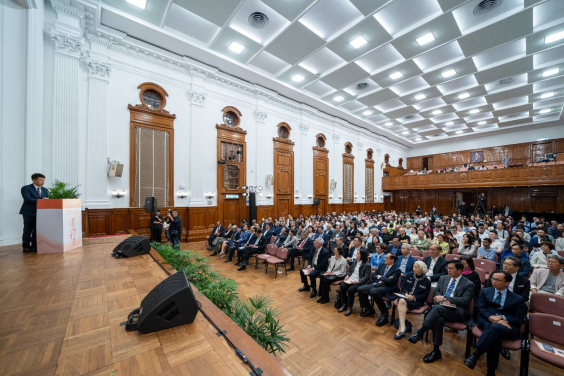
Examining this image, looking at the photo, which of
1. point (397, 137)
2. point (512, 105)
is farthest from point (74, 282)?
point (397, 137)

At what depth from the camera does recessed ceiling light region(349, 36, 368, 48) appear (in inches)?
308

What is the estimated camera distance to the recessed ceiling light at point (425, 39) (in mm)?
7574

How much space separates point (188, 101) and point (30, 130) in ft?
16.7

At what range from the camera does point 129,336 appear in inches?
73.0

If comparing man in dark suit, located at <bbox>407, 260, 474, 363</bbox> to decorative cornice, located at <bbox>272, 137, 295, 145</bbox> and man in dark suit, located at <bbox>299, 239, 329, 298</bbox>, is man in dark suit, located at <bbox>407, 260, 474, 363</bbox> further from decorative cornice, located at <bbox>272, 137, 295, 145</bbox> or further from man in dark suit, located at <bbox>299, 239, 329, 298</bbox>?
decorative cornice, located at <bbox>272, 137, 295, 145</bbox>

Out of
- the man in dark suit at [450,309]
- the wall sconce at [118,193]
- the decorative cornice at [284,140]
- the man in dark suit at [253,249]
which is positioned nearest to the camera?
the man in dark suit at [450,309]

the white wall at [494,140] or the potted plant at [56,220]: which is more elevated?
the white wall at [494,140]

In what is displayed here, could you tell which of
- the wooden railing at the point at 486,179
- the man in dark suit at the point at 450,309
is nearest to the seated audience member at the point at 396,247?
the man in dark suit at the point at 450,309

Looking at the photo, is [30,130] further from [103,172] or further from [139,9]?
[139,9]

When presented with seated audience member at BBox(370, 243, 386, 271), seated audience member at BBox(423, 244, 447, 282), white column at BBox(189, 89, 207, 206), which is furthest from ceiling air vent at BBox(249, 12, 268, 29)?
seated audience member at BBox(423, 244, 447, 282)

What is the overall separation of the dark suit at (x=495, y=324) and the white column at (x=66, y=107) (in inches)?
367

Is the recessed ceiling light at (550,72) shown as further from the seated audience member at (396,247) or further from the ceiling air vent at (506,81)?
the seated audience member at (396,247)

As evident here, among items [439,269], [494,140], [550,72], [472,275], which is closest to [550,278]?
[472,275]

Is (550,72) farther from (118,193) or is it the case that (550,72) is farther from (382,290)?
(118,193)
